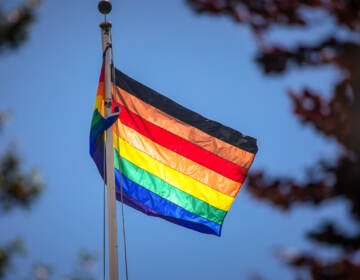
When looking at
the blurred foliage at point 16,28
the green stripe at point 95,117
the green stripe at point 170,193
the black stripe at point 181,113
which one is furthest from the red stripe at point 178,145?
the blurred foliage at point 16,28

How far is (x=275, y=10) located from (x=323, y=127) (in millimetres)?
651

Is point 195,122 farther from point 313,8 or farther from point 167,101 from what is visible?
point 313,8

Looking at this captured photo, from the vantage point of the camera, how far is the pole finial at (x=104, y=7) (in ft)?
30.5

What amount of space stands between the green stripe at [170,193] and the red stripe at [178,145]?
62cm

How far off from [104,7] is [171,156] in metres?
2.83

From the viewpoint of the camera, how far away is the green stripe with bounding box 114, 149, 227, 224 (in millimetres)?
8727

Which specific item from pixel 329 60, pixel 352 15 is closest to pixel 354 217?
pixel 329 60

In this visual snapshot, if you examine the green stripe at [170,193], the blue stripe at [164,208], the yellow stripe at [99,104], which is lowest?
the blue stripe at [164,208]

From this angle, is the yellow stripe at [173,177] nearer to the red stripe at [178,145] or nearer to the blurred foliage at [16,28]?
the red stripe at [178,145]

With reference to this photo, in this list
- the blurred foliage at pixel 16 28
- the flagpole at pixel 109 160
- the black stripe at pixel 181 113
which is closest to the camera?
the blurred foliage at pixel 16 28

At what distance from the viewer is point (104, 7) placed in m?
9.30

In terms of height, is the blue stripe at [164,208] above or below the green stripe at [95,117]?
below

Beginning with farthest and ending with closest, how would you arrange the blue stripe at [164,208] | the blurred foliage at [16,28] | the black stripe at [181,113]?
the black stripe at [181,113] < the blue stripe at [164,208] < the blurred foliage at [16,28]

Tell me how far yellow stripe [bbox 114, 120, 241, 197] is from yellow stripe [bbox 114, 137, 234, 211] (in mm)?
75
